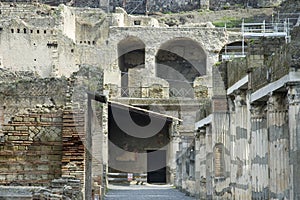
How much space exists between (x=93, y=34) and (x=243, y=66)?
3472 centimetres

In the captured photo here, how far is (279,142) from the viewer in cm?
Result: 1448

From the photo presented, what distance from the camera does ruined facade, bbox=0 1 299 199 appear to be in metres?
13.6

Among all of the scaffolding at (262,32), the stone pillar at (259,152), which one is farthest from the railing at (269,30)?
the stone pillar at (259,152)

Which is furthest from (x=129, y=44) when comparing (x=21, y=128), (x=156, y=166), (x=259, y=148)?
(x=21, y=128)

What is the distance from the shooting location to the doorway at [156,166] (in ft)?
130

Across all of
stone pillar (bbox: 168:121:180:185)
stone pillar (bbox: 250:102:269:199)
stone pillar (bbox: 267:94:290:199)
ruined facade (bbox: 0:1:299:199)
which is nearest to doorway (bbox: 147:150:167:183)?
ruined facade (bbox: 0:1:299:199)

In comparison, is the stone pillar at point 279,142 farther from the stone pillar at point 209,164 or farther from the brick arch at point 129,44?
the brick arch at point 129,44

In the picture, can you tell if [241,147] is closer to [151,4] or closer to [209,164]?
[209,164]

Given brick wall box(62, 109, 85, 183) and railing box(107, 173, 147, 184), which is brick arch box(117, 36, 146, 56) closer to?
railing box(107, 173, 147, 184)

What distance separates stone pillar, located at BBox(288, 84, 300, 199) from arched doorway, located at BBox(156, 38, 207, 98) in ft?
111

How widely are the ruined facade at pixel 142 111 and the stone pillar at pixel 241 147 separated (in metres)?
0.03

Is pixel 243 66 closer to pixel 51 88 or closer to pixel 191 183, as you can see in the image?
pixel 51 88

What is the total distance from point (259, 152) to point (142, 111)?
19575 mm

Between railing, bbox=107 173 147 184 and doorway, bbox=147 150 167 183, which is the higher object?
doorway, bbox=147 150 167 183
